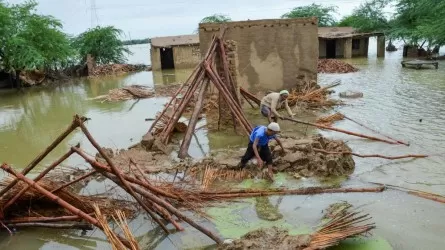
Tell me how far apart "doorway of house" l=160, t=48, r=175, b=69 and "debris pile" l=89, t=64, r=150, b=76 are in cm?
189

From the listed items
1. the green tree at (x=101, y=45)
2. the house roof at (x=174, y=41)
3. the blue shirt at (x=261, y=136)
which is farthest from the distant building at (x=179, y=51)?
the blue shirt at (x=261, y=136)

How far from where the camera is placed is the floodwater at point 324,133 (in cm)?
600

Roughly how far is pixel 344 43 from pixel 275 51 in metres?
21.0

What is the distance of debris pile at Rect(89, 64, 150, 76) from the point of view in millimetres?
33594

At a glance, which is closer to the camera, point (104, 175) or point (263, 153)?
point (104, 175)

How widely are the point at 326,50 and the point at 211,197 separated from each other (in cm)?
3108

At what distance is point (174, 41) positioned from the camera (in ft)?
112

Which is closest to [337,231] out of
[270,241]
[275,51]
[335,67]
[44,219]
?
[270,241]

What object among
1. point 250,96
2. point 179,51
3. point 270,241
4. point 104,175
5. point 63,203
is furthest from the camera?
point 179,51

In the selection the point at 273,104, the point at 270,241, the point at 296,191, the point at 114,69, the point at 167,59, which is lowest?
the point at 296,191

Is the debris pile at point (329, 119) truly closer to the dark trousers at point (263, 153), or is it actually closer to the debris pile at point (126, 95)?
the dark trousers at point (263, 153)

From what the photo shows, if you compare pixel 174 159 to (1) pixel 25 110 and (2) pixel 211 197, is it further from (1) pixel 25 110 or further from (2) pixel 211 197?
(1) pixel 25 110

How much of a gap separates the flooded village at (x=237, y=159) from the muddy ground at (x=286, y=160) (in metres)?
0.03

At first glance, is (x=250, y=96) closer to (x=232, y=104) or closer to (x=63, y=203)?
(x=232, y=104)
